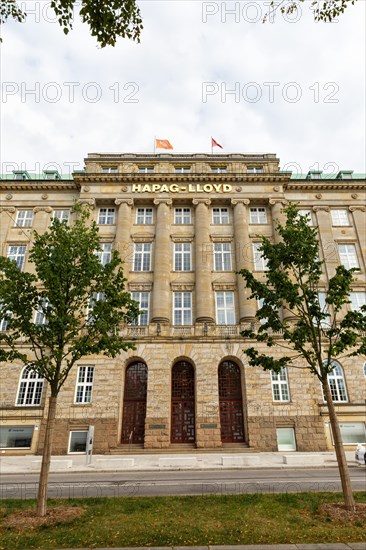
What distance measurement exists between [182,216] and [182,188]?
317 cm

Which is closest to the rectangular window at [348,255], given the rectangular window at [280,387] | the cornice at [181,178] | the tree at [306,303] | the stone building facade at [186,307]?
the stone building facade at [186,307]

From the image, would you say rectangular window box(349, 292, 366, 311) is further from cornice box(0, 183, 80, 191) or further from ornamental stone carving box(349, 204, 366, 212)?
cornice box(0, 183, 80, 191)

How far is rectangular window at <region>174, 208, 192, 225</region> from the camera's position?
39625 mm

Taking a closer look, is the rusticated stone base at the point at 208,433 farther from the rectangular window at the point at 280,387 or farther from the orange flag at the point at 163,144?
the orange flag at the point at 163,144

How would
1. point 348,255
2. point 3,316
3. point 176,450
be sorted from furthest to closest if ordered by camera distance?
point 348,255 < point 176,450 < point 3,316

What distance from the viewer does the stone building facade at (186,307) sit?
2989 centimetres

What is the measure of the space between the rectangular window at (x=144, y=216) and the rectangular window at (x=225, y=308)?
11.4m

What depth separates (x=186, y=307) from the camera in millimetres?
35062

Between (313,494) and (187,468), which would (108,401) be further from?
(313,494)

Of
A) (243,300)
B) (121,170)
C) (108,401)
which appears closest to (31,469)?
(108,401)

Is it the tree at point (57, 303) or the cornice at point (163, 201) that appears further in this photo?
the cornice at point (163, 201)

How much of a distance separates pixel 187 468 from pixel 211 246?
22.0 m

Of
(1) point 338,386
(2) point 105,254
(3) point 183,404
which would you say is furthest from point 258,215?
(3) point 183,404

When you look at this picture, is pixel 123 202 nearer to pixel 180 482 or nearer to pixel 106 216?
pixel 106 216
